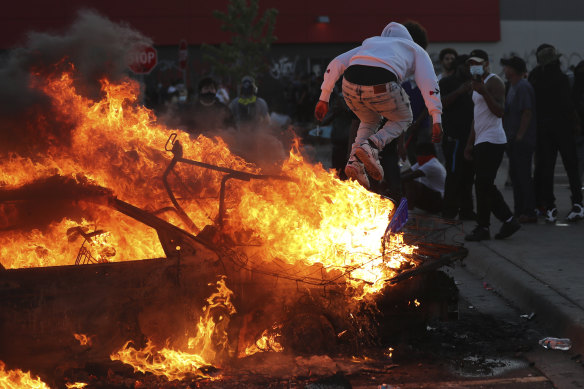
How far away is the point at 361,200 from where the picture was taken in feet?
17.2

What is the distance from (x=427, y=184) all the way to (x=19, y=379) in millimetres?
7223

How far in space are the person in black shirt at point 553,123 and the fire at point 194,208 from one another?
5.22 metres

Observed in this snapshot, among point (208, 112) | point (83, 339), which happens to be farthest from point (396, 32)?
point (208, 112)

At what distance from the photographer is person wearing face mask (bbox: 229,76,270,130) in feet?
42.7

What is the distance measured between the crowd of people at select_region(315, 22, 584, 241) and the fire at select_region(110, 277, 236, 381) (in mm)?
1934

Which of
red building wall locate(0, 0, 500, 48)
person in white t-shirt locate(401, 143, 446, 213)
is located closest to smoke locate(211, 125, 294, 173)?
person in white t-shirt locate(401, 143, 446, 213)

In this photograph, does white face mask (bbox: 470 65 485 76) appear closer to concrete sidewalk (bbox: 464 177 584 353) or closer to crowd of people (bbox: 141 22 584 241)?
crowd of people (bbox: 141 22 584 241)

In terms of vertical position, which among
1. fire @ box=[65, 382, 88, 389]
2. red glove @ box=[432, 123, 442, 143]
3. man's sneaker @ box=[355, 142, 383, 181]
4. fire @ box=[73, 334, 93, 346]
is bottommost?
fire @ box=[65, 382, 88, 389]

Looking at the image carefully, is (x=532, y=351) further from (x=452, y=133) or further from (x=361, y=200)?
(x=452, y=133)

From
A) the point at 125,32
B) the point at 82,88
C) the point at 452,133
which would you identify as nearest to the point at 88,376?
the point at 82,88

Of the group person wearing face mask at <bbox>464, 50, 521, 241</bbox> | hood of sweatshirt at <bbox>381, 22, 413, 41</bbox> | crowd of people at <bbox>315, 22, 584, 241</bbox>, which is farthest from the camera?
person wearing face mask at <bbox>464, 50, 521, 241</bbox>

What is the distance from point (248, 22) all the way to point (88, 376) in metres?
30.8

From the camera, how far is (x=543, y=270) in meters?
7.12

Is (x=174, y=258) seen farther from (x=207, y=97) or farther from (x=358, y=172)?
(x=207, y=97)
